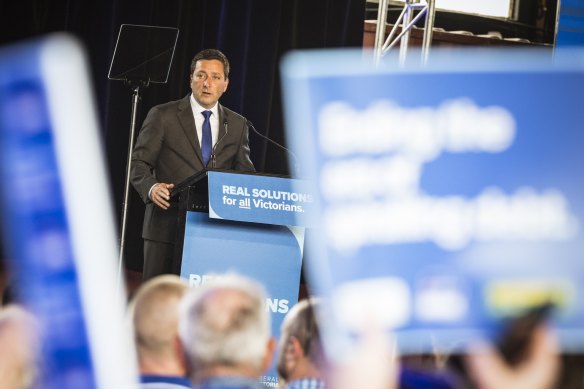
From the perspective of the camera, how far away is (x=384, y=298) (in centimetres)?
136

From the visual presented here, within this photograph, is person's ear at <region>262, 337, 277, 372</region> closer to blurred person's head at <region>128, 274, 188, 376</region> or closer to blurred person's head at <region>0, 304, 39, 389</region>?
blurred person's head at <region>128, 274, 188, 376</region>

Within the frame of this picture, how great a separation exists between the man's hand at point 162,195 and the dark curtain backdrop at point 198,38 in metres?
2.64

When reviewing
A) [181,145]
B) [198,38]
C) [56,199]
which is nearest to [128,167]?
[181,145]

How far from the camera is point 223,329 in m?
1.42

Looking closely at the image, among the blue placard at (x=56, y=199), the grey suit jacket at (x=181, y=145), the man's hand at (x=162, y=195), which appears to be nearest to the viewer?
the blue placard at (x=56, y=199)

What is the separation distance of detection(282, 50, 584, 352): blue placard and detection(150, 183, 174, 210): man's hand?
2.45 m

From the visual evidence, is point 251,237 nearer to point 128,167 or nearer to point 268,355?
point 128,167

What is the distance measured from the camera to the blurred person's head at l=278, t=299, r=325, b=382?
195 cm

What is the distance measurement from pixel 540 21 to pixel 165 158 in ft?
13.1

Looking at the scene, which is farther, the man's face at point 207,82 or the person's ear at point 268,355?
the man's face at point 207,82

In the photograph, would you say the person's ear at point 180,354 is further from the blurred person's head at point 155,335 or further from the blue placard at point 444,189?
the blue placard at point 444,189

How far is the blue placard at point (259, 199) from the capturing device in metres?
3.58

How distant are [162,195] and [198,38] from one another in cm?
301

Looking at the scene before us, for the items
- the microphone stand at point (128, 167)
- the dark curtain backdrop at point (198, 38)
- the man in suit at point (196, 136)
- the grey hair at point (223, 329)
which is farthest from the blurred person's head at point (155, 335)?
the dark curtain backdrop at point (198, 38)
